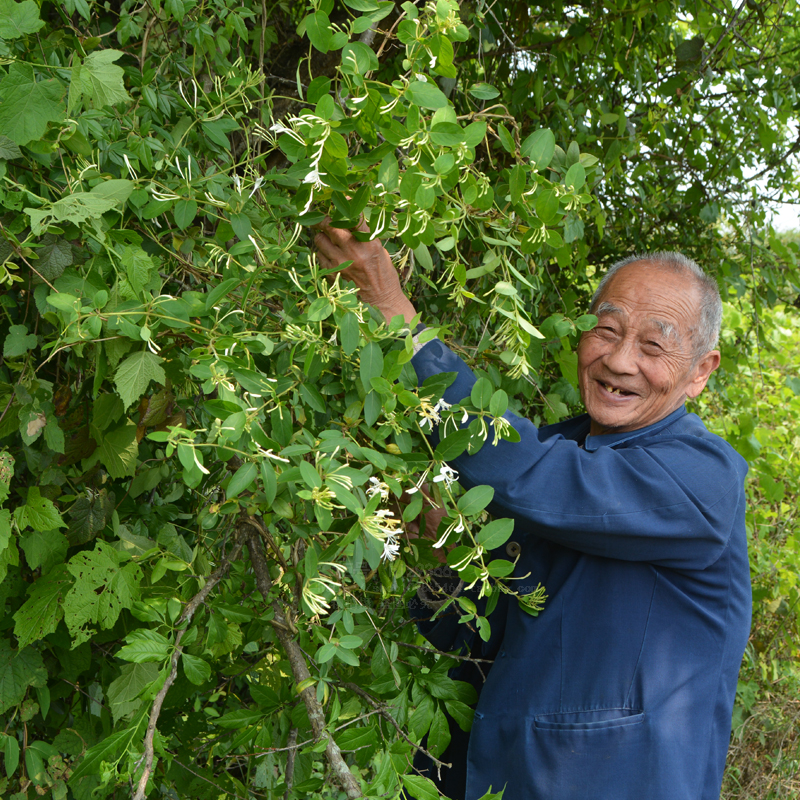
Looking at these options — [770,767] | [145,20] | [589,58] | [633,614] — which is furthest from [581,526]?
[770,767]

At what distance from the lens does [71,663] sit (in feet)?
5.88

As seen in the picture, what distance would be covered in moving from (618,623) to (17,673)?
128cm

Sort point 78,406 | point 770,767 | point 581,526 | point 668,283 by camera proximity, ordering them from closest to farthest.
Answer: point 581,526, point 78,406, point 668,283, point 770,767

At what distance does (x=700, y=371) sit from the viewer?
2.03 m

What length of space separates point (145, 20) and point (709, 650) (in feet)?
6.35

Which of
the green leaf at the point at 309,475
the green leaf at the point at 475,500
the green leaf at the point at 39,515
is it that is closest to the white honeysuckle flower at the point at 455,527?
the green leaf at the point at 475,500

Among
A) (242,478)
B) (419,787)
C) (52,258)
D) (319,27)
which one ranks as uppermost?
(319,27)

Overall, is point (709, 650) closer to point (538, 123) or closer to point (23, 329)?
point (23, 329)

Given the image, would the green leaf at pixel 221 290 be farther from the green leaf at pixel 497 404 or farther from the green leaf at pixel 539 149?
the green leaf at pixel 539 149

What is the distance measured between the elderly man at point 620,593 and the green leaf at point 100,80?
0.42 m

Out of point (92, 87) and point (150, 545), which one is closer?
point (92, 87)

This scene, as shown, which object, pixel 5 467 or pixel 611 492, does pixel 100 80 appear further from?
pixel 611 492

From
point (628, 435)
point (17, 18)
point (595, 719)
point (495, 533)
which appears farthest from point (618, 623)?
point (17, 18)

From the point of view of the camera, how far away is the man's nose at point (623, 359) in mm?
1896
